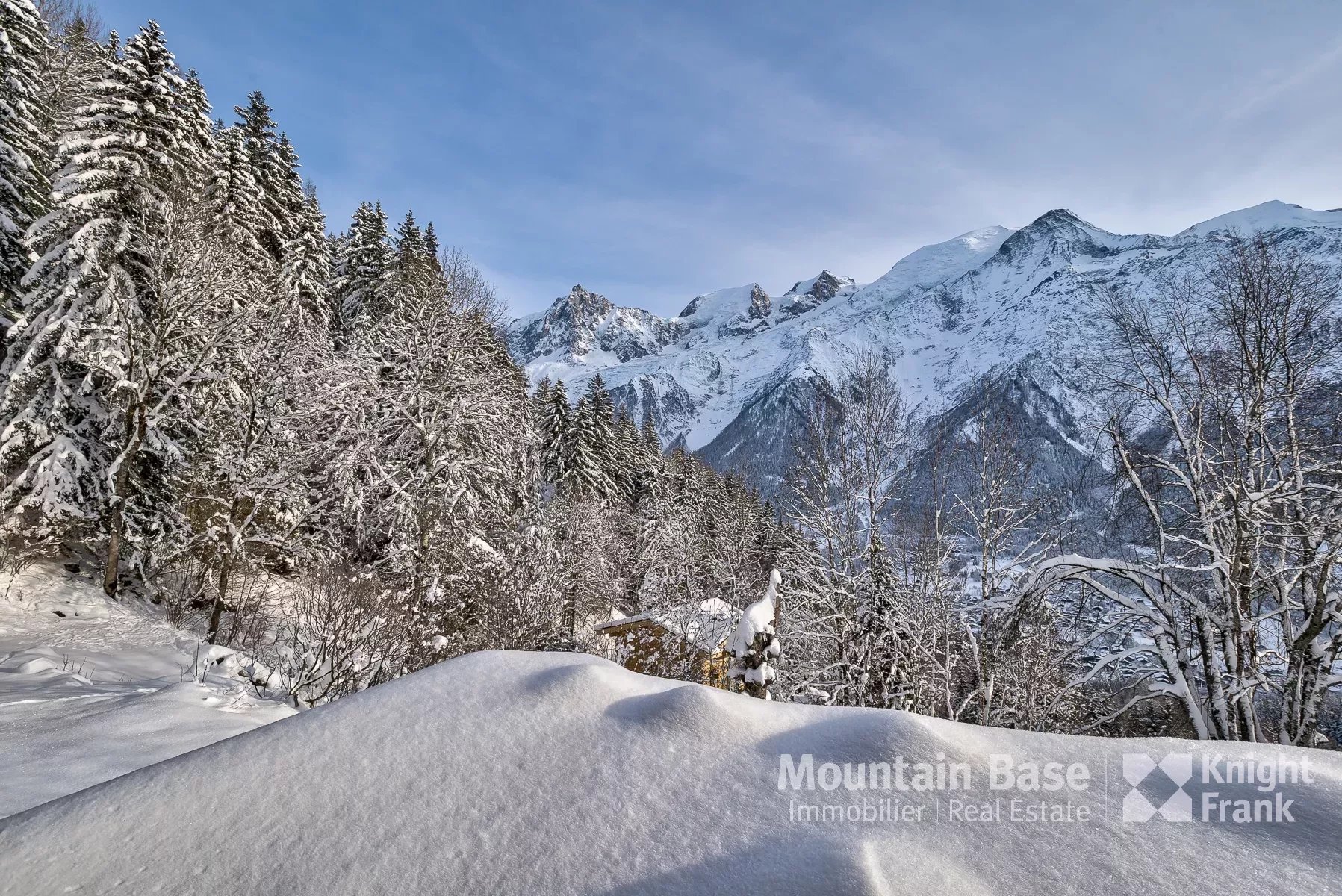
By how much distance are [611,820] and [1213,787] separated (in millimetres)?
1984

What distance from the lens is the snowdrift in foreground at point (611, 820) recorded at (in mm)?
1488

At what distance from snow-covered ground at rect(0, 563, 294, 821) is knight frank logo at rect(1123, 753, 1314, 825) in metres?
4.58

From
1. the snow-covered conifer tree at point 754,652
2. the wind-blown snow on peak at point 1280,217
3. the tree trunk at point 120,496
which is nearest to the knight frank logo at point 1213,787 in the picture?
the snow-covered conifer tree at point 754,652

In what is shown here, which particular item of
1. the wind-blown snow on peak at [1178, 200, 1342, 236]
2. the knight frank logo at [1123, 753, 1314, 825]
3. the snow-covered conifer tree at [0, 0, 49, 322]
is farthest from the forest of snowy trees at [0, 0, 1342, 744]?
the wind-blown snow on peak at [1178, 200, 1342, 236]

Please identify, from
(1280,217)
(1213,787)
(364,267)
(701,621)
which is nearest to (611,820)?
(1213,787)

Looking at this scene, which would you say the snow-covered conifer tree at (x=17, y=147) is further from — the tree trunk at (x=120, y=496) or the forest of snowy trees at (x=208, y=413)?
the tree trunk at (x=120, y=496)

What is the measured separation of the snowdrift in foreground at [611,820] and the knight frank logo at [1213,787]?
29 millimetres

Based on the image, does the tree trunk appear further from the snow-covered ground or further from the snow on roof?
the snow on roof

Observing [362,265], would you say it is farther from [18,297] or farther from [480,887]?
[480,887]

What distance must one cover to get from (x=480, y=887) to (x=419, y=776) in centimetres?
57

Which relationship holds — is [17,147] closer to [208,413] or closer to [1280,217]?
[208,413]

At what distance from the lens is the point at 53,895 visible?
1.50 metres

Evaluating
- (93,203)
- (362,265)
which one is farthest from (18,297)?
(362,265)

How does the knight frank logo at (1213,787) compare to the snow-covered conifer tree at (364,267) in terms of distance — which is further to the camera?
the snow-covered conifer tree at (364,267)
